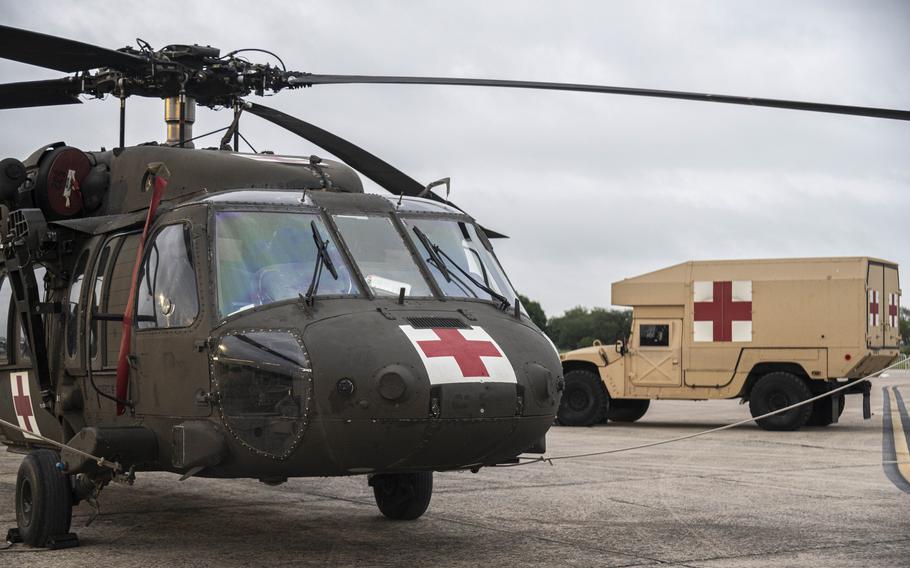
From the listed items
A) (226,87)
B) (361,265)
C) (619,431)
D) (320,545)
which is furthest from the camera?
(619,431)

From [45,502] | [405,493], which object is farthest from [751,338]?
[45,502]

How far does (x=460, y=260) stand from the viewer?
25.3 ft

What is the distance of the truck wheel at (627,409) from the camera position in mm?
20920

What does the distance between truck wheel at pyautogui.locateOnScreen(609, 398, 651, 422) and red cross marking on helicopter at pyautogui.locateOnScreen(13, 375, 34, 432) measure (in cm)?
1327

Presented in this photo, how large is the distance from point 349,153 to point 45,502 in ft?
11.3

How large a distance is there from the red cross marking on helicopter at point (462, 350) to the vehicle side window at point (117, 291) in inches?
90.2

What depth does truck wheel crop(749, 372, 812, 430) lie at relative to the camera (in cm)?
1839

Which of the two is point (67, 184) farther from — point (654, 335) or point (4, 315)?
point (654, 335)

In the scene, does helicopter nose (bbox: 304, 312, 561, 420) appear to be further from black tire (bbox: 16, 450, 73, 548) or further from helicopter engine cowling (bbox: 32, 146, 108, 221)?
helicopter engine cowling (bbox: 32, 146, 108, 221)

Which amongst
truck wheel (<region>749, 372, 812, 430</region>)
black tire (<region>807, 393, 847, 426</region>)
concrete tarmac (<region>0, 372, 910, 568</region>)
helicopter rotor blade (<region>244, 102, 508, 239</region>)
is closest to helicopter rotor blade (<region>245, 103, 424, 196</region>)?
helicopter rotor blade (<region>244, 102, 508, 239</region>)

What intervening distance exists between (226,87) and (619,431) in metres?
11.6

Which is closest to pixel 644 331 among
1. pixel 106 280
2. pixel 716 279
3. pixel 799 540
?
pixel 716 279

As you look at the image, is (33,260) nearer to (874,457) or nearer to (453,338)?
(453,338)

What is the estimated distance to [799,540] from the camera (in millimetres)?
7914
